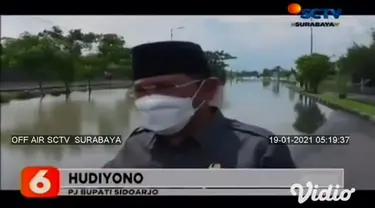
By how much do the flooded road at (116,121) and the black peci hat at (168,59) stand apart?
0.10 m

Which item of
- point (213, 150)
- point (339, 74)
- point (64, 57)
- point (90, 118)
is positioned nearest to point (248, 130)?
point (213, 150)

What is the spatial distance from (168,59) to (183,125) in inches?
8.6

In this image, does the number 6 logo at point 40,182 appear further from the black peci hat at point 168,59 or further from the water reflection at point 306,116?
the water reflection at point 306,116

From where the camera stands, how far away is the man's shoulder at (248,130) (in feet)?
6.83

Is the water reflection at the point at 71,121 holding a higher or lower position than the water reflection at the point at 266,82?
lower

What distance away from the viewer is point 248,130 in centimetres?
209

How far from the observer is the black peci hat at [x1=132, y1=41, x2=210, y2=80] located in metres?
2.05

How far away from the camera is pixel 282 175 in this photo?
2.08m

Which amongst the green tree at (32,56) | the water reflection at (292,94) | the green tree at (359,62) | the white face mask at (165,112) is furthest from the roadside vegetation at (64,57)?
the green tree at (359,62)

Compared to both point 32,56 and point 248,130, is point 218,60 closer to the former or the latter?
point 248,130

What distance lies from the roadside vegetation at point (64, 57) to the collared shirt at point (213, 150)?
20 cm

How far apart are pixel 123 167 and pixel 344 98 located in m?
0.76
